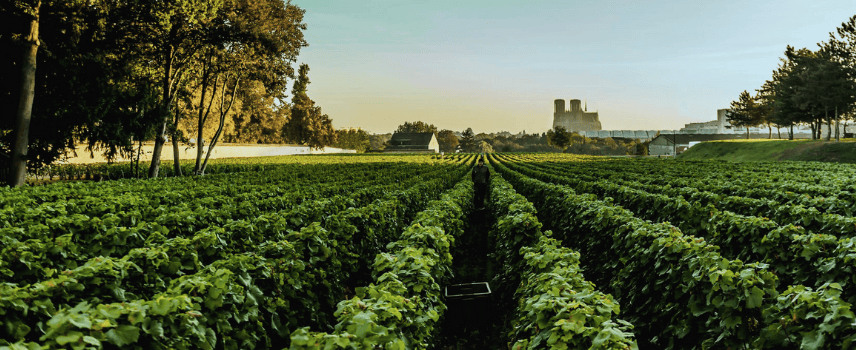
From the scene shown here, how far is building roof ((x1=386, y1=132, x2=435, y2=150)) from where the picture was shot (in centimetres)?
14012

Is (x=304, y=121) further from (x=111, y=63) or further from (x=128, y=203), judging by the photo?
(x=128, y=203)

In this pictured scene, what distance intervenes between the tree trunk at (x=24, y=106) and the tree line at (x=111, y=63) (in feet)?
0.12

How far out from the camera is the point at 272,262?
516 centimetres

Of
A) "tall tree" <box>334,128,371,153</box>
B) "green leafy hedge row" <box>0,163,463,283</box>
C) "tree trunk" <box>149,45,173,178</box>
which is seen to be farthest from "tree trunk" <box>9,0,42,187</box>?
"tall tree" <box>334,128,371,153</box>

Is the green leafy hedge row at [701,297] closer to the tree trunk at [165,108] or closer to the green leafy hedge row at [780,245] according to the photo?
the green leafy hedge row at [780,245]

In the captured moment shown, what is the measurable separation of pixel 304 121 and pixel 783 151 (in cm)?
8119

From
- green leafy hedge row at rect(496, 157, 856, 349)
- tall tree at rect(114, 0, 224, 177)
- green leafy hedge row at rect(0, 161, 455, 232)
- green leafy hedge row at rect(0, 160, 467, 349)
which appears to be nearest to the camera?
green leafy hedge row at rect(0, 160, 467, 349)

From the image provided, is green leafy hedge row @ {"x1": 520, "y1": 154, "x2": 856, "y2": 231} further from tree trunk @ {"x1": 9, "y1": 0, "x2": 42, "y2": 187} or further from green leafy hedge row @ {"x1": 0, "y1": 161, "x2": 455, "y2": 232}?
tree trunk @ {"x1": 9, "y1": 0, "x2": 42, "y2": 187}

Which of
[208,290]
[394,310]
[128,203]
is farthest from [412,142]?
[394,310]

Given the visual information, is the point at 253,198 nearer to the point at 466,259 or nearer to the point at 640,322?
the point at 466,259

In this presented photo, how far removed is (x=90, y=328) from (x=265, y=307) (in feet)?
6.62

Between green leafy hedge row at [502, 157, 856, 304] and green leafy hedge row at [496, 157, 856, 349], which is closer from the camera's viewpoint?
green leafy hedge row at [496, 157, 856, 349]

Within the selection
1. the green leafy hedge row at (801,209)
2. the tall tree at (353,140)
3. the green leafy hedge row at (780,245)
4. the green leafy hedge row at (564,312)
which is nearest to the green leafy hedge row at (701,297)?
the green leafy hedge row at (780,245)

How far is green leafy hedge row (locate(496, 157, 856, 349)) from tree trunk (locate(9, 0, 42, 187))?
67.1 feet
